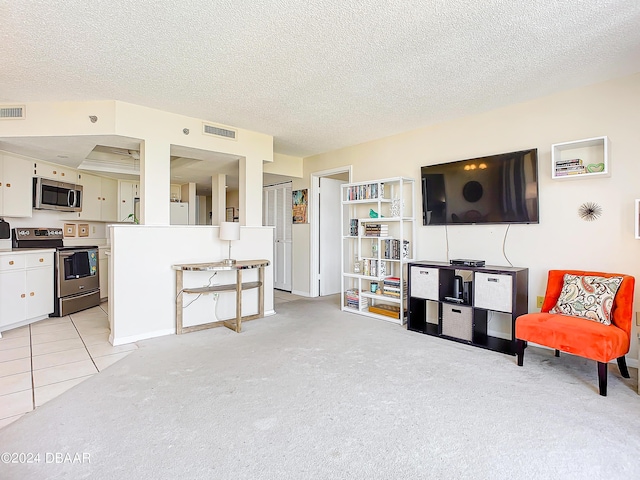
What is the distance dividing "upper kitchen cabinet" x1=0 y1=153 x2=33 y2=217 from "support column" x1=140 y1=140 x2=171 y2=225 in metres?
1.91

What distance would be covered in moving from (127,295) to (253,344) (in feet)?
4.56

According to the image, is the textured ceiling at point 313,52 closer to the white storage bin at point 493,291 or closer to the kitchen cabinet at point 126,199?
the white storage bin at point 493,291

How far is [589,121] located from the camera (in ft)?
9.70

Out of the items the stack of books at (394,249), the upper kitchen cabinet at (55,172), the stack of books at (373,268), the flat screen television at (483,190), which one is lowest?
the stack of books at (373,268)

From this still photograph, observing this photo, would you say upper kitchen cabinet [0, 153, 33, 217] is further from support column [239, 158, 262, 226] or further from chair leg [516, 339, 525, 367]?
chair leg [516, 339, 525, 367]

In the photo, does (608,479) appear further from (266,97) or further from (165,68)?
(165,68)

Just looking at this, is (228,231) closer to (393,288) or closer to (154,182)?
(154,182)

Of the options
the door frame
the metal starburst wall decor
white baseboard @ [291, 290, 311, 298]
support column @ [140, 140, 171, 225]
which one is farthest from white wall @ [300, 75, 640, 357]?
support column @ [140, 140, 171, 225]

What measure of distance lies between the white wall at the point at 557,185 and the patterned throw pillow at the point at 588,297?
34 cm

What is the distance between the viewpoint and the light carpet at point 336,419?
5.10 feet

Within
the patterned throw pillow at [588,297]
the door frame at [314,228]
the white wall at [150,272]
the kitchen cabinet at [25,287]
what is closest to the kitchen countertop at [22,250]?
the kitchen cabinet at [25,287]

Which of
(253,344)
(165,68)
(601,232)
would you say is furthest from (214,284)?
(601,232)

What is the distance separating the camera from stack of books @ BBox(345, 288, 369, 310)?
4.57 meters

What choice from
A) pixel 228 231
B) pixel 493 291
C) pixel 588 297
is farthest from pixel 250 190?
pixel 588 297
